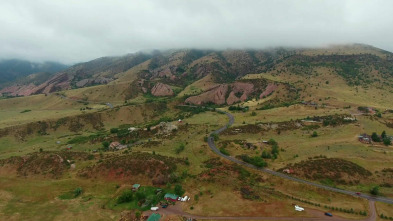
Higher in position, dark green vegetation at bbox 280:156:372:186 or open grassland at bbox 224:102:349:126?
open grassland at bbox 224:102:349:126

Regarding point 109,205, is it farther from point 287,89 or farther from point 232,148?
Result: point 287,89

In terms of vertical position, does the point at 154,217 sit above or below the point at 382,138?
below

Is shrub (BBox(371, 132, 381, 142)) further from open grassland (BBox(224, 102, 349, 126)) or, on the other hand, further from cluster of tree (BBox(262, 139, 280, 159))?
cluster of tree (BBox(262, 139, 280, 159))

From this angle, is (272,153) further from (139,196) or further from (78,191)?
(78,191)

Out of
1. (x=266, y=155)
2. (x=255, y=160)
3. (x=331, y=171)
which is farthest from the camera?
(x=266, y=155)

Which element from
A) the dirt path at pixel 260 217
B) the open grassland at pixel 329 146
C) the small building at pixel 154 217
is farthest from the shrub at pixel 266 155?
the small building at pixel 154 217

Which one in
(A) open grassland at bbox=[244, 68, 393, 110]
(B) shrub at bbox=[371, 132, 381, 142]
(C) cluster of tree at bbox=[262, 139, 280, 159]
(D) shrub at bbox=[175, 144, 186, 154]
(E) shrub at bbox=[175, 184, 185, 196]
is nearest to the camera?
(E) shrub at bbox=[175, 184, 185, 196]

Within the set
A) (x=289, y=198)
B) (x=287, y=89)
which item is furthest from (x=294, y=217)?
(x=287, y=89)

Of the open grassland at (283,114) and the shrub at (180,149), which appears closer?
the shrub at (180,149)

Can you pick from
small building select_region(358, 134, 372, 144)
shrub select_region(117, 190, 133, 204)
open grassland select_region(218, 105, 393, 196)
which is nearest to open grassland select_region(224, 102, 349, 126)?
open grassland select_region(218, 105, 393, 196)

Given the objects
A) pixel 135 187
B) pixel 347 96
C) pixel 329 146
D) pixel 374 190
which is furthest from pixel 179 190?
pixel 347 96

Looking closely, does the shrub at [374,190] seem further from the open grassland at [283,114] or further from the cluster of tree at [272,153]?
the open grassland at [283,114]

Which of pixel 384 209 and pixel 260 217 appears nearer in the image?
pixel 260 217
